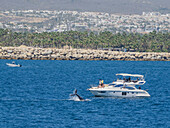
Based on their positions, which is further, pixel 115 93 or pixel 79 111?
pixel 115 93

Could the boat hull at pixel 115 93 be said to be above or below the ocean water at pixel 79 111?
above

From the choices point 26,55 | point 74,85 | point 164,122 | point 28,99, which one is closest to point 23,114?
point 28,99

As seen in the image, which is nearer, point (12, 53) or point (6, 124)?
point (6, 124)

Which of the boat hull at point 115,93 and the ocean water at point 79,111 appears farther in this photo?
the boat hull at point 115,93

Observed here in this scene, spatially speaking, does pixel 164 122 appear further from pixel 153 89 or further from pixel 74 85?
pixel 74 85

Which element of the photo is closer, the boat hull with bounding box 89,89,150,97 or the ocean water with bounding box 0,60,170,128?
the ocean water with bounding box 0,60,170,128

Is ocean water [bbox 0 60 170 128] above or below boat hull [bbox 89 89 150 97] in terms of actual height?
below

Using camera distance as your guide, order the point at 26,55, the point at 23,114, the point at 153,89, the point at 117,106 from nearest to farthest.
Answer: the point at 23,114, the point at 117,106, the point at 153,89, the point at 26,55

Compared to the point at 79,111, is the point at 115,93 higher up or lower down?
higher up

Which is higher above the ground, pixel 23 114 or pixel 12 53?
pixel 12 53

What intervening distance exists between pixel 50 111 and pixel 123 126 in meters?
9.93

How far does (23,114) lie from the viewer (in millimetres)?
47875

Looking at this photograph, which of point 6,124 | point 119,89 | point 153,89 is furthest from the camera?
point 153,89

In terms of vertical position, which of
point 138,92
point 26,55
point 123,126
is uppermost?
point 26,55
